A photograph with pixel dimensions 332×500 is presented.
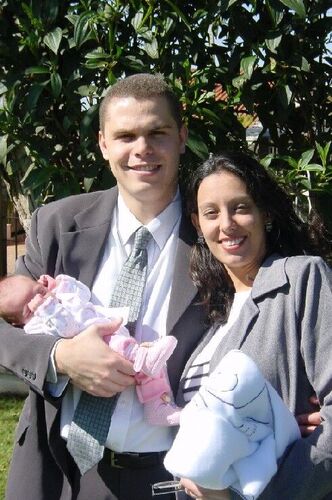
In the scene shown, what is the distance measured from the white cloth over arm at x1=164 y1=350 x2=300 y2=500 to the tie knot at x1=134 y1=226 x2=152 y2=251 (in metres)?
0.75

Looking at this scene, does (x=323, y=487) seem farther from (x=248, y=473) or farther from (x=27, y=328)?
(x=27, y=328)

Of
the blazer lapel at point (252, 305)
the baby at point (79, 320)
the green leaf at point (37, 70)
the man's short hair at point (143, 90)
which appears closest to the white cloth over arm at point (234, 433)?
the blazer lapel at point (252, 305)

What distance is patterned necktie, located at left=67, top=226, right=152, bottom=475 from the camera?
2543mm

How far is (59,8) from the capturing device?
13.1ft

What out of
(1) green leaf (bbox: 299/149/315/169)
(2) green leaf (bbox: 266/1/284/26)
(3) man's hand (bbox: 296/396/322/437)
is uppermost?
(2) green leaf (bbox: 266/1/284/26)

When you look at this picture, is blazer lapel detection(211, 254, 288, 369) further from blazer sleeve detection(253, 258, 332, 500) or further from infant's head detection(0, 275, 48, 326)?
infant's head detection(0, 275, 48, 326)

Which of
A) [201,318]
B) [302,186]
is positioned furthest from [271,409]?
[302,186]

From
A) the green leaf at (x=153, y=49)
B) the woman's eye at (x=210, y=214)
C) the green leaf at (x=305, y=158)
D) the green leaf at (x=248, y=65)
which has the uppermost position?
the green leaf at (x=153, y=49)

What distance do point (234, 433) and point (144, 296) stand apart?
0.79 metres

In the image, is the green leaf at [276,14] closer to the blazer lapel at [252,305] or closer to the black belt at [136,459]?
the blazer lapel at [252,305]

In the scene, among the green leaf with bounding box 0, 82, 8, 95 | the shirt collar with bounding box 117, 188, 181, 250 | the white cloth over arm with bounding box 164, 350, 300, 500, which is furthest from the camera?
the green leaf with bounding box 0, 82, 8, 95

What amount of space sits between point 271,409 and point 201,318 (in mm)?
591

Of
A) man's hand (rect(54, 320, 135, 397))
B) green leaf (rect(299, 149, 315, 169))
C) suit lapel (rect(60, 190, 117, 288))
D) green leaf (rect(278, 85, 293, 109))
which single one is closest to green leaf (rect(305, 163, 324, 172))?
green leaf (rect(299, 149, 315, 169))

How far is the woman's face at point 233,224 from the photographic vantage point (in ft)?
8.06
